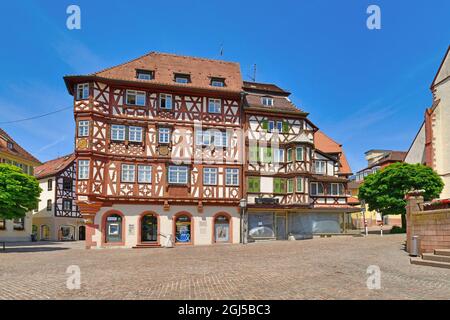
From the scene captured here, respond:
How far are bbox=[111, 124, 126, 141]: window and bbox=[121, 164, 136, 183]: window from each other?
208 cm

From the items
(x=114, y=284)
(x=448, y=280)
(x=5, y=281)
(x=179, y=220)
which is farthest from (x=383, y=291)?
(x=179, y=220)

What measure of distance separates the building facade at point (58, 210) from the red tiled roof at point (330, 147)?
31591 millimetres

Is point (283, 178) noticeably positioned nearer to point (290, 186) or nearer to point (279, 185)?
point (279, 185)

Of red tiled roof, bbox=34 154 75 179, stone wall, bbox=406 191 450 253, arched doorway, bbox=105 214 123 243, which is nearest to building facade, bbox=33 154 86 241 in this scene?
red tiled roof, bbox=34 154 75 179

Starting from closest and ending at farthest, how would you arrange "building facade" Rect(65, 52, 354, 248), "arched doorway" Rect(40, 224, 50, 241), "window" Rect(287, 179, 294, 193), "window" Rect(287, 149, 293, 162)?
"building facade" Rect(65, 52, 354, 248), "window" Rect(287, 179, 294, 193), "window" Rect(287, 149, 293, 162), "arched doorway" Rect(40, 224, 50, 241)

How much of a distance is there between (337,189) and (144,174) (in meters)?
17.3

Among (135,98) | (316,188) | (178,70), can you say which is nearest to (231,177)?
(316,188)

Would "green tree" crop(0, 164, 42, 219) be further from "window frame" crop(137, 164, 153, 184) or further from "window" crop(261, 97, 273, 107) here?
"window" crop(261, 97, 273, 107)

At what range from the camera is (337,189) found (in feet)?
121

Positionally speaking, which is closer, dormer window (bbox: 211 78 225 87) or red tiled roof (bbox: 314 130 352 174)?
dormer window (bbox: 211 78 225 87)

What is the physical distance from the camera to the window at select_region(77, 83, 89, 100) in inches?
1181

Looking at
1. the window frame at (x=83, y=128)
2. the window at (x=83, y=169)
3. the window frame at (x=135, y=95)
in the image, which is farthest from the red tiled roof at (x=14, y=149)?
the window frame at (x=135, y=95)
